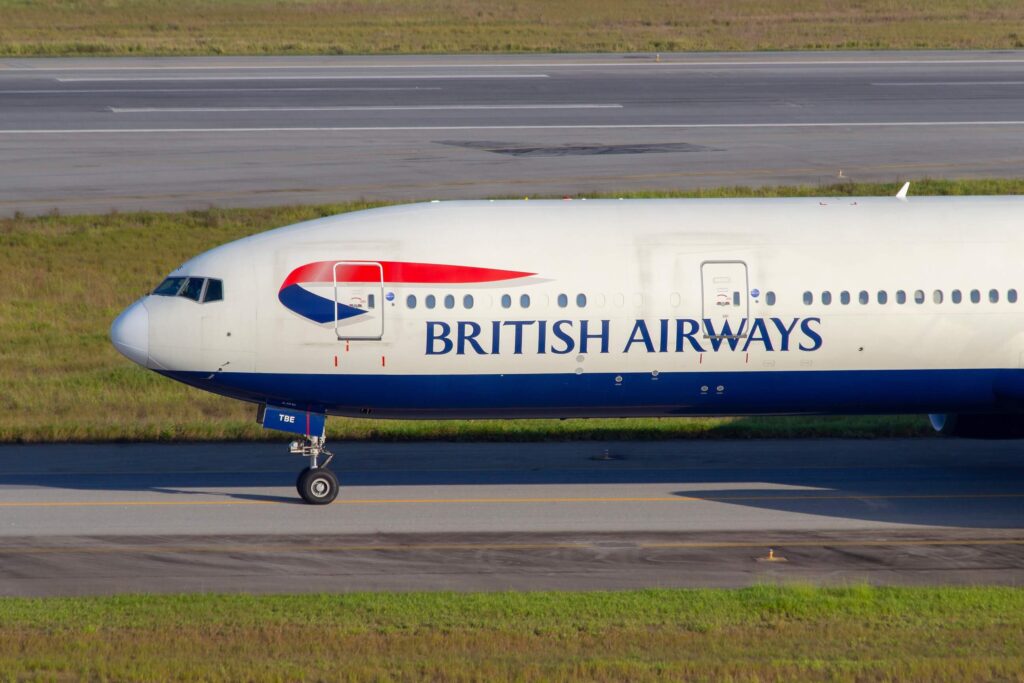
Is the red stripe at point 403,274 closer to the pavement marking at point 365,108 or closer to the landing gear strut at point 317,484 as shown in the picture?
the landing gear strut at point 317,484

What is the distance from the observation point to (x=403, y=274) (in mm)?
22750

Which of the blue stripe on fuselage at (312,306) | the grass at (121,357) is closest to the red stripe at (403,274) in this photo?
the blue stripe on fuselage at (312,306)

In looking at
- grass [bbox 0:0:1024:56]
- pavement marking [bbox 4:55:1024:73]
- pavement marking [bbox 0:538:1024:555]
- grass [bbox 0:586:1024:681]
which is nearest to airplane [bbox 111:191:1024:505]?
pavement marking [bbox 0:538:1024:555]

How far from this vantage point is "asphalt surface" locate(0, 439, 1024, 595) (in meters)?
20.5

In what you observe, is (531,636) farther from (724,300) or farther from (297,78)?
(297,78)

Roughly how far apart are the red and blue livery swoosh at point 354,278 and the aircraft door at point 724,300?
107 inches

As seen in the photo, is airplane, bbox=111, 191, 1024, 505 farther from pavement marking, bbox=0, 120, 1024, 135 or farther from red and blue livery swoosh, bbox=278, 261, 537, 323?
pavement marking, bbox=0, 120, 1024, 135

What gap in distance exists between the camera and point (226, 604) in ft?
62.1

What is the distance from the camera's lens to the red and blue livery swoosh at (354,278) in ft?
74.5

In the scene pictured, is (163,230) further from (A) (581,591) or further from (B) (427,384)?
(A) (581,591)

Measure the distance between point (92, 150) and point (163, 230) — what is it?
38.5ft

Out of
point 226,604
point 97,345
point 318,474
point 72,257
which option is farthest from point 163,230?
point 226,604

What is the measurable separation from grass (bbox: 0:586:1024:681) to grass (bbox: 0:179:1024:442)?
9.62m

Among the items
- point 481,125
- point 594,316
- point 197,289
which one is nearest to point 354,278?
point 197,289
